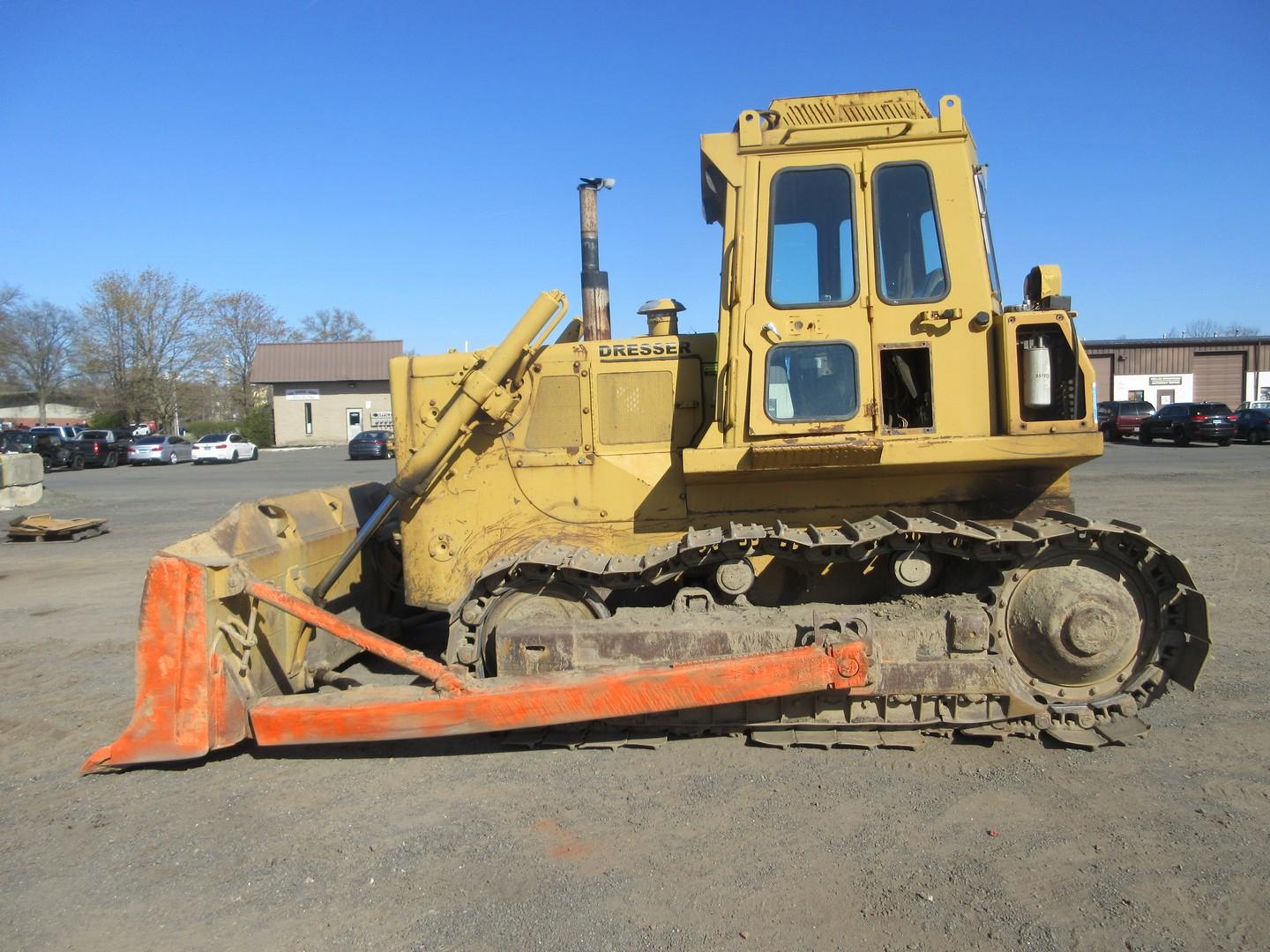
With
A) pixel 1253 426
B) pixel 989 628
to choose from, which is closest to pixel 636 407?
pixel 989 628

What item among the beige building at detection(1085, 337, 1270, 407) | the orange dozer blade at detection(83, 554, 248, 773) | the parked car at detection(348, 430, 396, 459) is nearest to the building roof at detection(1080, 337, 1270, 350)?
the beige building at detection(1085, 337, 1270, 407)

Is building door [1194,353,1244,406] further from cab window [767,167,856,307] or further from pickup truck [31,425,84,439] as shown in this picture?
pickup truck [31,425,84,439]

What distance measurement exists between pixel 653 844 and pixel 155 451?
149ft

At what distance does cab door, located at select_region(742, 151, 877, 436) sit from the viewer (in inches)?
190

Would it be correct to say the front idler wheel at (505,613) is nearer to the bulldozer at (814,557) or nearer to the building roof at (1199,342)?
the bulldozer at (814,557)

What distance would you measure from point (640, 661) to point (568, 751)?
0.77 meters

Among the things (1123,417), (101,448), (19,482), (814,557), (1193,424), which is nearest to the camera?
(814,557)

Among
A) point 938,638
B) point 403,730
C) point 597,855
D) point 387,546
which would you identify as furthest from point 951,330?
point 387,546

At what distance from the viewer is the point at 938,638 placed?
471cm

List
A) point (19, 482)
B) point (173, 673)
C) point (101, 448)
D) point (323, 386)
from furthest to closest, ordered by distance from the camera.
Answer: point (323, 386) → point (101, 448) → point (19, 482) → point (173, 673)

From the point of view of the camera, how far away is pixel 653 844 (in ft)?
13.2

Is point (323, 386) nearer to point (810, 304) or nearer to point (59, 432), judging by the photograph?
point (59, 432)

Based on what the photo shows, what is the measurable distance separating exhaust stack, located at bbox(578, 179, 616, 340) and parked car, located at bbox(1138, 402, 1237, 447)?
33.7 meters

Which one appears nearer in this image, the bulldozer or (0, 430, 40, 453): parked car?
the bulldozer
